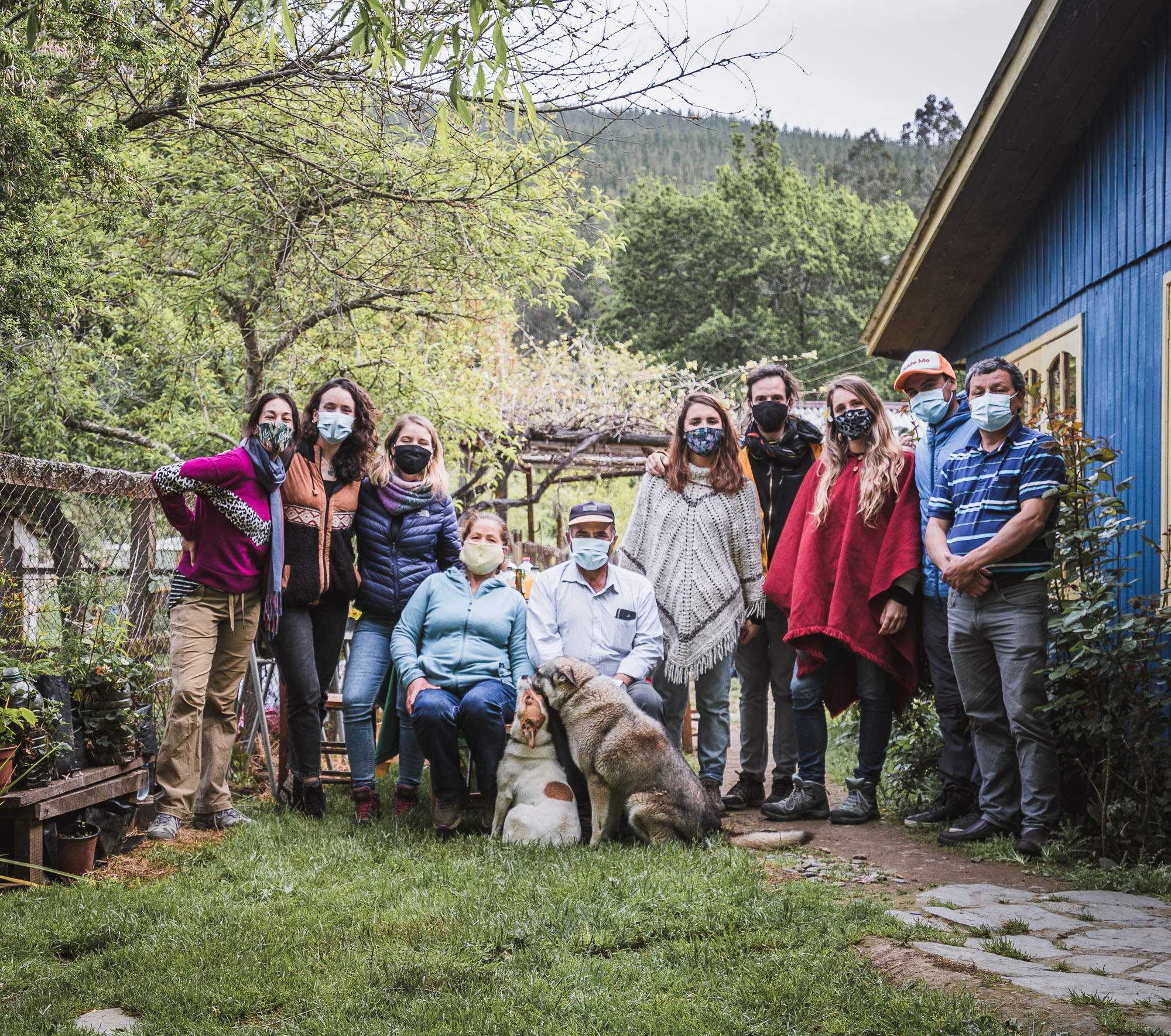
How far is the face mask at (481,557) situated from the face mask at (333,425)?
0.98 m

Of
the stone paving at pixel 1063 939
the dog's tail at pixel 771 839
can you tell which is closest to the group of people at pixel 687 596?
the dog's tail at pixel 771 839

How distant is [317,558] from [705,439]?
7.72 feet

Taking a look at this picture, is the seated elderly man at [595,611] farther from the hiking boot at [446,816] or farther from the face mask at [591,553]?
the hiking boot at [446,816]

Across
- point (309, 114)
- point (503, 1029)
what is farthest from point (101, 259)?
point (503, 1029)

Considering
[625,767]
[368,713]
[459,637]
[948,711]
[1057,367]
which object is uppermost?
[1057,367]

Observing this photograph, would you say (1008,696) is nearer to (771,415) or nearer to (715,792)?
(715,792)

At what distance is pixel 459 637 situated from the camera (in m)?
5.77

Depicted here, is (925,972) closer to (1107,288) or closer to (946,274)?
(1107,288)

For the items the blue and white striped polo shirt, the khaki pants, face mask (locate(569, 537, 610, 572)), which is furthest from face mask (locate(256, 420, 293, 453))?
the blue and white striped polo shirt

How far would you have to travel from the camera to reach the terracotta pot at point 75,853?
182 inches

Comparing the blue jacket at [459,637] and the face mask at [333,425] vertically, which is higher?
the face mask at [333,425]

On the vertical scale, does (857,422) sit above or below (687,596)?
above

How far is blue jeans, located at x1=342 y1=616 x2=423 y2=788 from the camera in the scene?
19.1 feet

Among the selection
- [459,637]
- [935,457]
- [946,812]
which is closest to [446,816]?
[459,637]
